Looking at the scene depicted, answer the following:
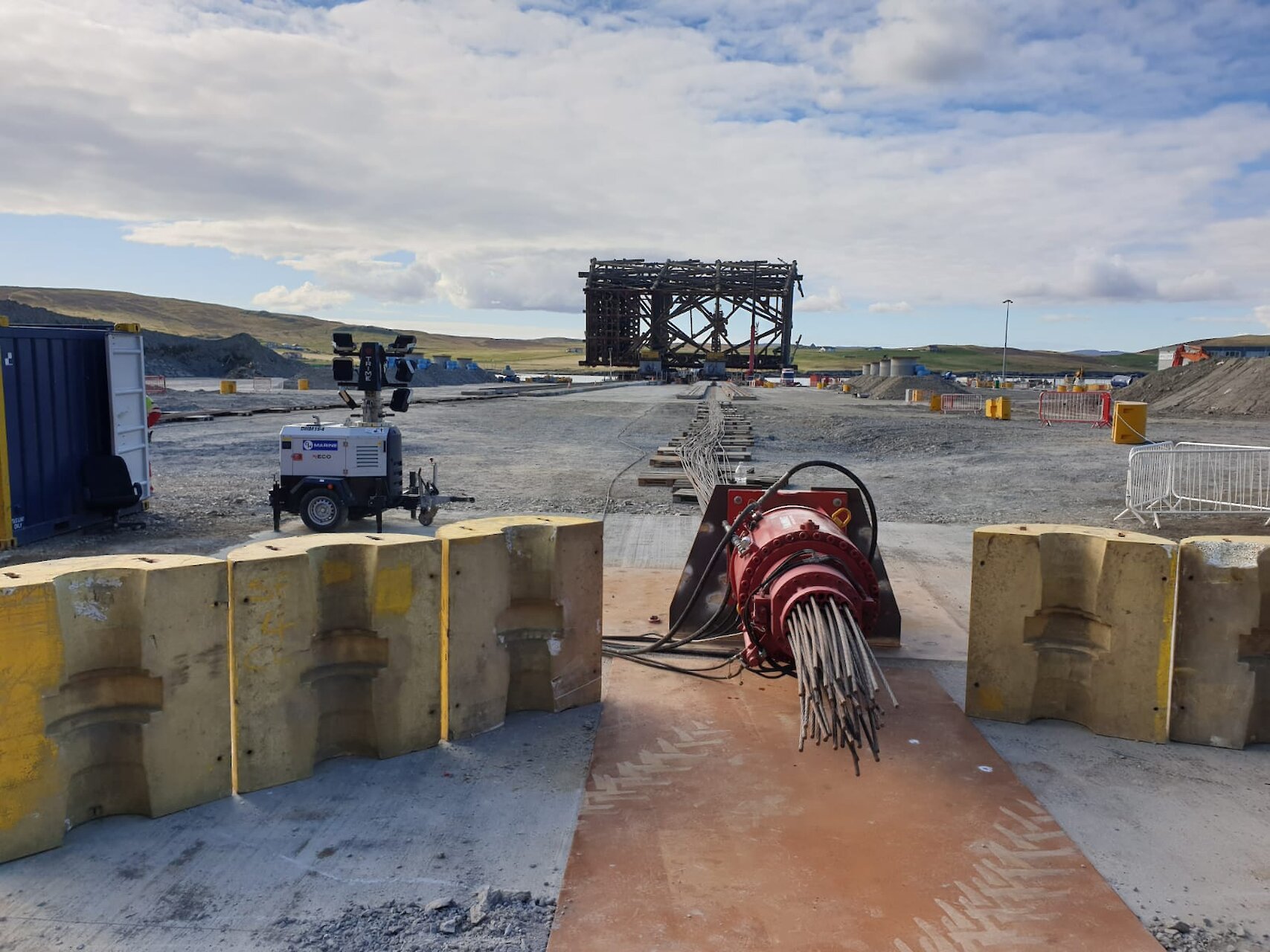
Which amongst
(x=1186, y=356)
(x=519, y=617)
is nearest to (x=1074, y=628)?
(x=519, y=617)

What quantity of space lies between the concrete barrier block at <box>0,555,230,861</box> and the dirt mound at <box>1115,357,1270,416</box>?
40.7 metres

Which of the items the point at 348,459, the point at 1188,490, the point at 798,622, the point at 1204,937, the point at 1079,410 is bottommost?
the point at 1204,937

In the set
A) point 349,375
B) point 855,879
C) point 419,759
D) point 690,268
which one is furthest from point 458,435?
point 690,268

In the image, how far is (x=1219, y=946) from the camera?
3314mm

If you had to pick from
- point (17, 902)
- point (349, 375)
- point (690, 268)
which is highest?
point (690, 268)

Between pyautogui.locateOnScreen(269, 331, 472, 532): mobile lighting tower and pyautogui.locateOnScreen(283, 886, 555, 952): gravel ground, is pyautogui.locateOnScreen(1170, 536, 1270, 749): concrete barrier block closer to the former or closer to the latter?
pyautogui.locateOnScreen(283, 886, 555, 952): gravel ground

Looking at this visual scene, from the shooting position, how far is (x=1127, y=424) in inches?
891

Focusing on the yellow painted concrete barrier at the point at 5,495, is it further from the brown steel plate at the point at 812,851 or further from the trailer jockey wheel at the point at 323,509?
the brown steel plate at the point at 812,851

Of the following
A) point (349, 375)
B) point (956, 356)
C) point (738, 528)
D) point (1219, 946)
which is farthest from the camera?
point (956, 356)

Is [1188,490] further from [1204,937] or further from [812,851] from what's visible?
[812,851]

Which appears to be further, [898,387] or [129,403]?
[898,387]

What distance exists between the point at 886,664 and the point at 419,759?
3.34 m

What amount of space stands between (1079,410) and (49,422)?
32506 millimetres

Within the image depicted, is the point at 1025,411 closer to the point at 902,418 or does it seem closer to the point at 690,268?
the point at 902,418
